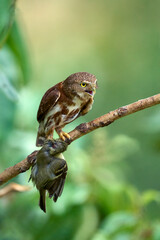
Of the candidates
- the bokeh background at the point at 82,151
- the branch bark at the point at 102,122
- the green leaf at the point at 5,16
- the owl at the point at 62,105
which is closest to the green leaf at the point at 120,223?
the bokeh background at the point at 82,151

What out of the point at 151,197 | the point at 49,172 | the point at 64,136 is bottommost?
the point at 151,197

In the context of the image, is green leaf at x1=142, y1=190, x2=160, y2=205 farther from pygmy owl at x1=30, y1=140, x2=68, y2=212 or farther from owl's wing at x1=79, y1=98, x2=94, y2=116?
pygmy owl at x1=30, y1=140, x2=68, y2=212

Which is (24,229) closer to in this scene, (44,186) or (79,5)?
(44,186)

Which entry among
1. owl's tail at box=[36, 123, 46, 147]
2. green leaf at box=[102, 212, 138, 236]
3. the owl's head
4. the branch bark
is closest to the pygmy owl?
the branch bark

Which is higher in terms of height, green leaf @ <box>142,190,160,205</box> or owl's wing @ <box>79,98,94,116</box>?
owl's wing @ <box>79,98,94,116</box>

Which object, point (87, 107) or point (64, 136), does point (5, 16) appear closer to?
point (64, 136)

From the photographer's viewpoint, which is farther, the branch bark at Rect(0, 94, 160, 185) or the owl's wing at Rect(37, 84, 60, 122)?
the owl's wing at Rect(37, 84, 60, 122)

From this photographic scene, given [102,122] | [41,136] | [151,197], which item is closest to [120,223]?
[151,197]
